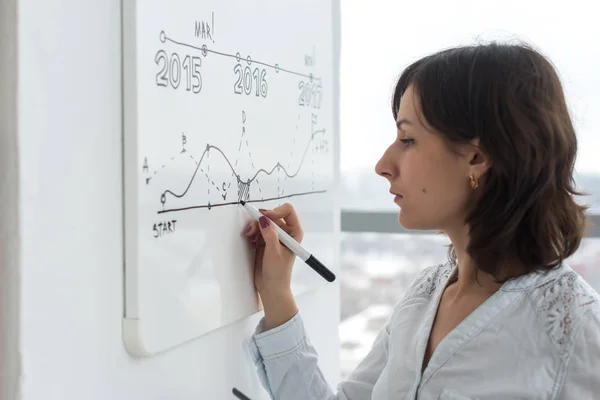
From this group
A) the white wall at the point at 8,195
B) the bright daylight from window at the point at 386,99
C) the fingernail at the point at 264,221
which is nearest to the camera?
the white wall at the point at 8,195

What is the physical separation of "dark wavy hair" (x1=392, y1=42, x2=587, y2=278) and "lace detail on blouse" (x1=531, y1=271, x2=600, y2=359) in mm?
31

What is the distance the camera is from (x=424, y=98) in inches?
34.9

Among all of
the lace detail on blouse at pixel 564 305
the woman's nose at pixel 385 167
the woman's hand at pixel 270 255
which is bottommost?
the lace detail on blouse at pixel 564 305

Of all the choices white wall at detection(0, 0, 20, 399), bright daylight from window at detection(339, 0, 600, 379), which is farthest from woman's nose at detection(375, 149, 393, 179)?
bright daylight from window at detection(339, 0, 600, 379)

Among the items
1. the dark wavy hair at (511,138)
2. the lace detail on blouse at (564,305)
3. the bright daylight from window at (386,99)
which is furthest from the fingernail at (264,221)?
the bright daylight from window at (386,99)

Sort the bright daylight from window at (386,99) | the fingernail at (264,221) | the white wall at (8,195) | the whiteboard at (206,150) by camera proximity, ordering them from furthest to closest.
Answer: the bright daylight from window at (386,99), the fingernail at (264,221), the whiteboard at (206,150), the white wall at (8,195)

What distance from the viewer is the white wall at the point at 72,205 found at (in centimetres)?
61

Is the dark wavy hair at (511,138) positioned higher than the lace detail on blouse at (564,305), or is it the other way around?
the dark wavy hair at (511,138)

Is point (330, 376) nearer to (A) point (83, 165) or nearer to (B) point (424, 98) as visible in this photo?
(B) point (424, 98)

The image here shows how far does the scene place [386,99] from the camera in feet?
5.53

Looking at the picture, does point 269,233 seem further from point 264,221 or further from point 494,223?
point 494,223

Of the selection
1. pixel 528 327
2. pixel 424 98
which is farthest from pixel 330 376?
pixel 424 98

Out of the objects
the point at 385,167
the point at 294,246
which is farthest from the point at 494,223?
the point at 294,246

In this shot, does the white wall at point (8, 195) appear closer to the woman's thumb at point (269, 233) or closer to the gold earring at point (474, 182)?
the woman's thumb at point (269, 233)
